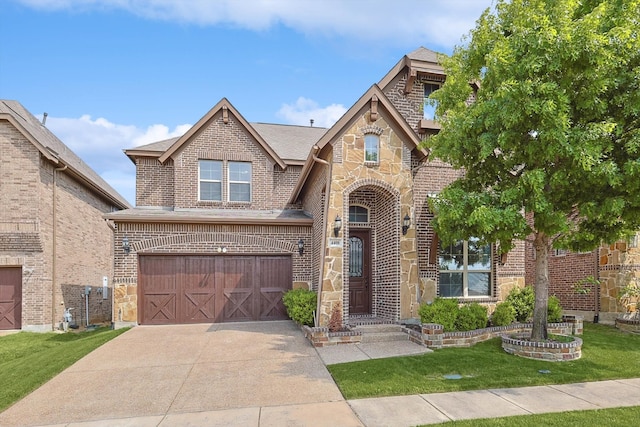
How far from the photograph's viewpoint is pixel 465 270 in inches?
442

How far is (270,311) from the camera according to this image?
1257 cm

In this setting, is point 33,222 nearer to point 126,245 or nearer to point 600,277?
point 126,245

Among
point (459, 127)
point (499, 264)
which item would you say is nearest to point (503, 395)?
point (459, 127)

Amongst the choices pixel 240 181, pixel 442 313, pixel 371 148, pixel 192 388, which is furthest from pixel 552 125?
pixel 240 181

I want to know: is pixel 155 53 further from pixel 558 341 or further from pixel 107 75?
pixel 558 341

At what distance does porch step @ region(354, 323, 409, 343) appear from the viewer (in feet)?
29.8

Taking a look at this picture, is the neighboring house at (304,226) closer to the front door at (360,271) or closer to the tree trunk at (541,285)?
the front door at (360,271)

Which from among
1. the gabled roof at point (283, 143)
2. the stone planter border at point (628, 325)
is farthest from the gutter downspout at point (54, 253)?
the stone planter border at point (628, 325)

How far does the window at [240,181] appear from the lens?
45.3 ft

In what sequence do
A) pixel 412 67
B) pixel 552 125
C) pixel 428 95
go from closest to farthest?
pixel 552 125, pixel 412 67, pixel 428 95

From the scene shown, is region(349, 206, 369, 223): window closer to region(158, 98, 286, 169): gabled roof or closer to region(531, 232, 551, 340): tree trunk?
region(158, 98, 286, 169): gabled roof

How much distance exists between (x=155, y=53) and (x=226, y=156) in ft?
13.4

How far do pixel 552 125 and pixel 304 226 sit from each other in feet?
26.7

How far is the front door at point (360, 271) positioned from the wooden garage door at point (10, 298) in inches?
424
